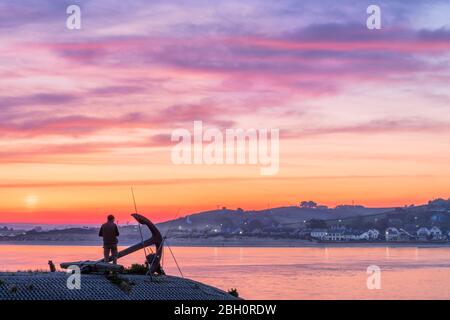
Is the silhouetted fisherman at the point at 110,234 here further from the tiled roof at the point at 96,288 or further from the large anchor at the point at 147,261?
the tiled roof at the point at 96,288

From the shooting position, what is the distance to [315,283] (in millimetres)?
112812

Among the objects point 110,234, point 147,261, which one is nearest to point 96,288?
point 110,234

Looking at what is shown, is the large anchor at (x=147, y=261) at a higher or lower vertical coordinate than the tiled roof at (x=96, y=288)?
higher

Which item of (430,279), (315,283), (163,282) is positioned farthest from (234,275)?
(163,282)

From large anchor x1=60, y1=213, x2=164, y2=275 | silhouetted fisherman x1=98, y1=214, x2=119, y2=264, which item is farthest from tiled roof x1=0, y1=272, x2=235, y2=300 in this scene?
silhouetted fisherman x1=98, y1=214, x2=119, y2=264

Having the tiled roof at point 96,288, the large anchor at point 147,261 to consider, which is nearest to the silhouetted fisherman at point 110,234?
the large anchor at point 147,261

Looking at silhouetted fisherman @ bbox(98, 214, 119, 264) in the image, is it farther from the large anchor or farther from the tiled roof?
the tiled roof

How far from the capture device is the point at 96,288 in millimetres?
25016

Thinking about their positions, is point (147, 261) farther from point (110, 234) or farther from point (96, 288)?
point (96, 288)

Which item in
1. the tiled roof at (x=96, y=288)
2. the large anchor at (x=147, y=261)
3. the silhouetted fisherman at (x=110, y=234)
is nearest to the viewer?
the tiled roof at (x=96, y=288)

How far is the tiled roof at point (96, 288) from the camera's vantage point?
77.8ft
